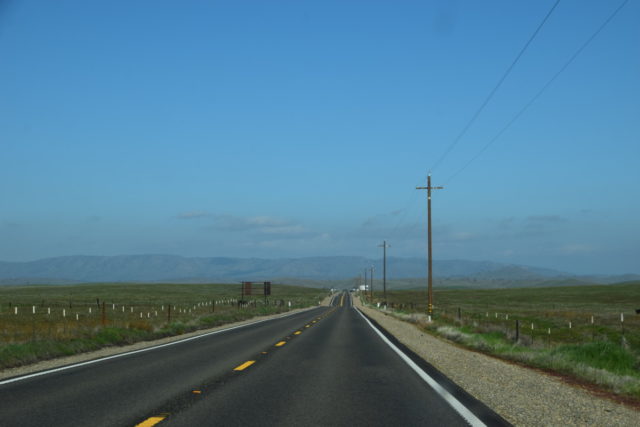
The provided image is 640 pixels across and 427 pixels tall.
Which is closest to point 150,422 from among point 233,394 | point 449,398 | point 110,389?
point 233,394

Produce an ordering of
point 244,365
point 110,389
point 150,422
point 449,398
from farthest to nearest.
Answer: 1. point 244,365
2. point 110,389
3. point 449,398
4. point 150,422

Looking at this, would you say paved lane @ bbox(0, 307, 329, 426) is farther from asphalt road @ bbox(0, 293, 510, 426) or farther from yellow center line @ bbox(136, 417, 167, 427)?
yellow center line @ bbox(136, 417, 167, 427)

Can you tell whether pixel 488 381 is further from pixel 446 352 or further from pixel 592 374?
pixel 446 352

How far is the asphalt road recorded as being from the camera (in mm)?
7445

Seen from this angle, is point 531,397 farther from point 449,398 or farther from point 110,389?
point 110,389

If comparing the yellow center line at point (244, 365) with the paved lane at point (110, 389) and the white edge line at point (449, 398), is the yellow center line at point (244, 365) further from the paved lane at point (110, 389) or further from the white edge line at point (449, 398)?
the white edge line at point (449, 398)

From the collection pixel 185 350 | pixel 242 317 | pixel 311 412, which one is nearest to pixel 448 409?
pixel 311 412

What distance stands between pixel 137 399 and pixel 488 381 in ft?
20.5

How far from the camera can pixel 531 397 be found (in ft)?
30.9

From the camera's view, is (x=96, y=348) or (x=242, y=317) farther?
(x=242, y=317)

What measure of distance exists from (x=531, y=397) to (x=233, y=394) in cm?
461

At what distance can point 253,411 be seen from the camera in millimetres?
7828

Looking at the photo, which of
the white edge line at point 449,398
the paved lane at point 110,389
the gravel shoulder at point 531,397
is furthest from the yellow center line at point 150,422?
the gravel shoulder at point 531,397

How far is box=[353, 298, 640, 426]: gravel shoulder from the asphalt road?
1.59 ft
